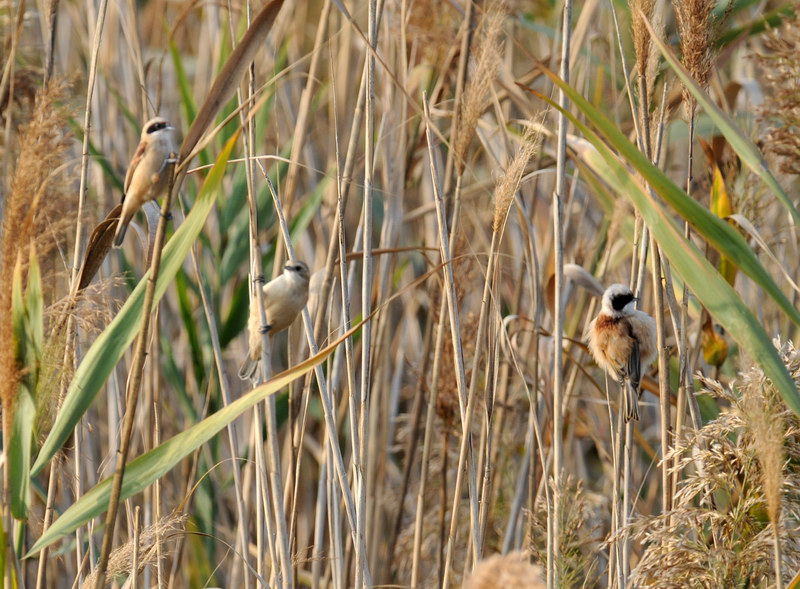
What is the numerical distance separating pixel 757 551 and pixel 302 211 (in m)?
1.85

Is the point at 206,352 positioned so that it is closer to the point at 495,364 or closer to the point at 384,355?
the point at 384,355

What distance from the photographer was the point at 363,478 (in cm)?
205

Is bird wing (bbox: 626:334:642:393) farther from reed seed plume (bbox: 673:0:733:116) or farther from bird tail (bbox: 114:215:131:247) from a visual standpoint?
bird tail (bbox: 114:215:131:247)

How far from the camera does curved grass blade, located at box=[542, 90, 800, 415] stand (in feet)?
5.21

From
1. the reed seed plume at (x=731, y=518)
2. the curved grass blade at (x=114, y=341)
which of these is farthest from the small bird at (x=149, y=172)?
the reed seed plume at (x=731, y=518)

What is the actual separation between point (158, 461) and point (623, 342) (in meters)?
1.47

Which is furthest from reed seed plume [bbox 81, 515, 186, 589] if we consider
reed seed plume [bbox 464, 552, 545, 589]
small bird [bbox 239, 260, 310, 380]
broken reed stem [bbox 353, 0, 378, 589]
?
reed seed plume [bbox 464, 552, 545, 589]

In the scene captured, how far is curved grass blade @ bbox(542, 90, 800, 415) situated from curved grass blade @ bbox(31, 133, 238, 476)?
711mm

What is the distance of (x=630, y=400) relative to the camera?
8.04ft

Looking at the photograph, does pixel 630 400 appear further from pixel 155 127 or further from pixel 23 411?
pixel 23 411

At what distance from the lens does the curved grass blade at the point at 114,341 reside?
1566 millimetres

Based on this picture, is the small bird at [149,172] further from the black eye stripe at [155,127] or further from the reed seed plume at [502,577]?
the reed seed plume at [502,577]

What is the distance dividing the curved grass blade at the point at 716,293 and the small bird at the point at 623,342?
2.90 ft

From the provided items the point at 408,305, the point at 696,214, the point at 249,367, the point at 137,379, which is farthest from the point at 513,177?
the point at 408,305
